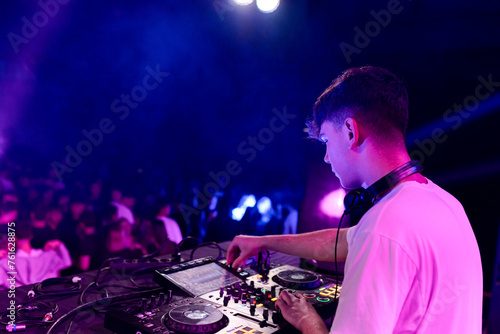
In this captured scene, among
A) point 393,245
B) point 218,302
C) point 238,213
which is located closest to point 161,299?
point 218,302

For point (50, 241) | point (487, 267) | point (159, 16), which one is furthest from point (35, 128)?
point (487, 267)

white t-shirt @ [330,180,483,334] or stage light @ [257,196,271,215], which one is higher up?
white t-shirt @ [330,180,483,334]

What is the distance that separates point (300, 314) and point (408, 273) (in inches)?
16.3

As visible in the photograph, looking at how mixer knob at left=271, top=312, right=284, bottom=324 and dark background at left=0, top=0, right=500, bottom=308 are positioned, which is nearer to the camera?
mixer knob at left=271, top=312, right=284, bottom=324

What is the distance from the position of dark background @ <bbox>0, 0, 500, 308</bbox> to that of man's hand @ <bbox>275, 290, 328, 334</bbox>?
11.2 feet

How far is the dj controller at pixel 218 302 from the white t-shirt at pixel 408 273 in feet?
1.00

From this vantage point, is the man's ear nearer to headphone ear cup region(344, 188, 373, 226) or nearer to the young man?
the young man

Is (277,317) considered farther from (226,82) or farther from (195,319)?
(226,82)

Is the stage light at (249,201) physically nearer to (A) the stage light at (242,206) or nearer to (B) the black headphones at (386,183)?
(A) the stage light at (242,206)

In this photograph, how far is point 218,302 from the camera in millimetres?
1213

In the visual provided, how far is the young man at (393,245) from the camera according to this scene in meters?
0.76

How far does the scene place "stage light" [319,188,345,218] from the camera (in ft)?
14.9

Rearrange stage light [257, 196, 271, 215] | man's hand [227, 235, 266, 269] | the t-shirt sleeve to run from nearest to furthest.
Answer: the t-shirt sleeve < man's hand [227, 235, 266, 269] < stage light [257, 196, 271, 215]

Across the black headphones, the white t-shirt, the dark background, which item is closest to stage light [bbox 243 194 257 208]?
the dark background
